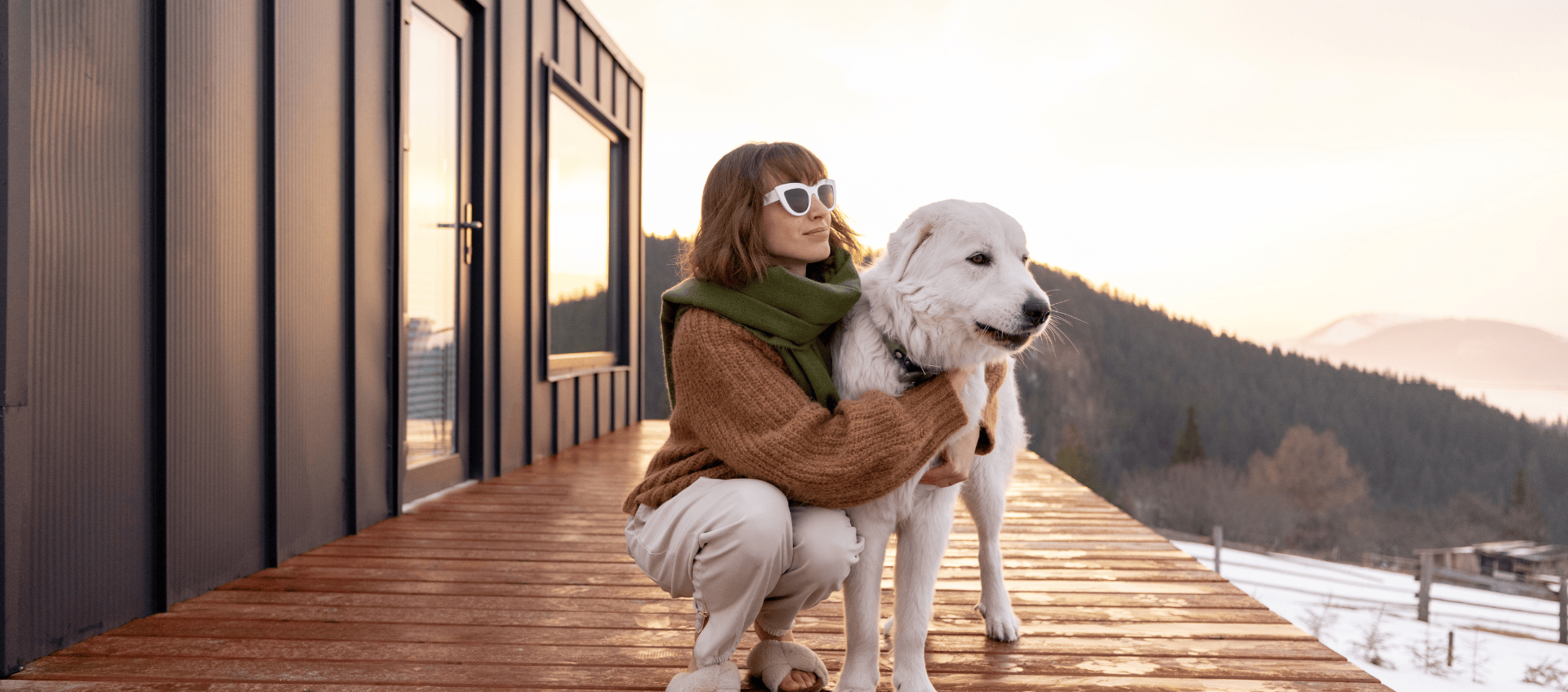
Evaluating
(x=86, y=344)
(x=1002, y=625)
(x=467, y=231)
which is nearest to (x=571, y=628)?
(x=1002, y=625)

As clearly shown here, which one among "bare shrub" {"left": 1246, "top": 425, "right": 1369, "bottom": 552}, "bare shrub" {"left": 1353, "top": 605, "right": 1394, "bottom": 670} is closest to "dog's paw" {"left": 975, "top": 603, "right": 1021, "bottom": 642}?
A: "bare shrub" {"left": 1353, "top": 605, "right": 1394, "bottom": 670}

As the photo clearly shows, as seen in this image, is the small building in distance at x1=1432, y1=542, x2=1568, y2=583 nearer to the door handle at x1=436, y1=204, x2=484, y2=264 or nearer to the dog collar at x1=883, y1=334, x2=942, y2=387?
the door handle at x1=436, y1=204, x2=484, y2=264

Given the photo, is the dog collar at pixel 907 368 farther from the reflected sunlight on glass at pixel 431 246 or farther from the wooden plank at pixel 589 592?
the reflected sunlight on glass at pixel 431 246

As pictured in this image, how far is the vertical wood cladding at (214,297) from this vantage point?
2.02 m

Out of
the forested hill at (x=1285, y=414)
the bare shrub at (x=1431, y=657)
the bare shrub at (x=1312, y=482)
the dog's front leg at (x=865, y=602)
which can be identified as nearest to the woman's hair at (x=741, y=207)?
the dog's front leg at (x=865, y=602)

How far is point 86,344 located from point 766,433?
63.6 inches

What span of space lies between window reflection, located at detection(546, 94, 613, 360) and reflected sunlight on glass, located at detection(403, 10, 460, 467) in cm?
117

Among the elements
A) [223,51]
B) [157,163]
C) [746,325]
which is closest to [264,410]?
[157,163]

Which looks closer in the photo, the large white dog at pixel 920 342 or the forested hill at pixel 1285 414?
the large white dog at pixel 920 342

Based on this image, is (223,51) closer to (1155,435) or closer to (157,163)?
(157,163)

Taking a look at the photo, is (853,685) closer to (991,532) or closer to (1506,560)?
(991,532)

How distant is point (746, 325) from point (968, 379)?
43cm

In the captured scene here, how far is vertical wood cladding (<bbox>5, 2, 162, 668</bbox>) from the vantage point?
63.4 inches

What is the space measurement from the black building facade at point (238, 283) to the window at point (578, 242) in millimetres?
735
